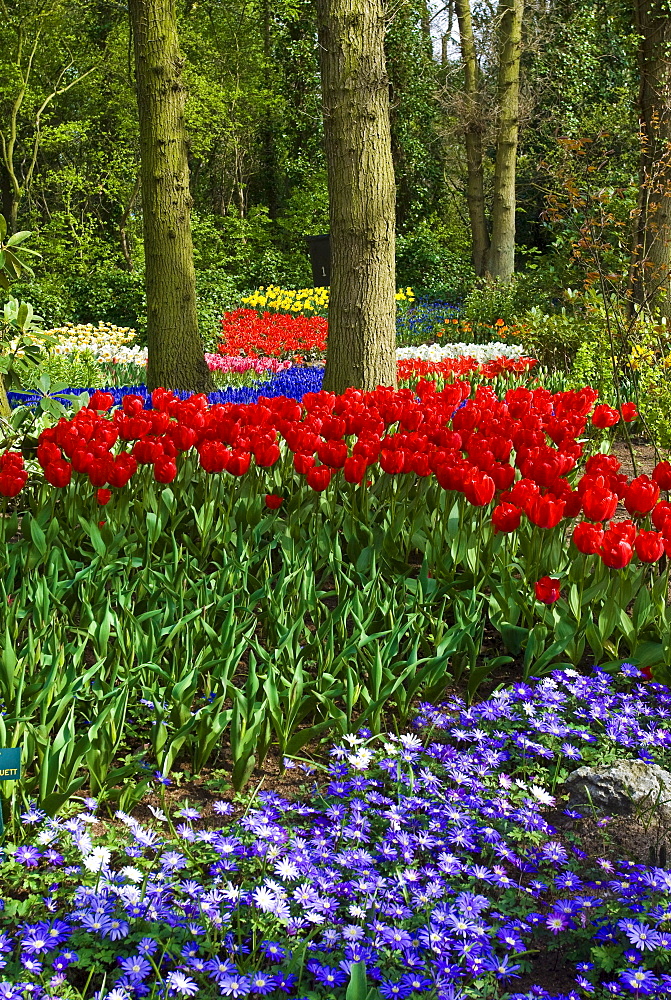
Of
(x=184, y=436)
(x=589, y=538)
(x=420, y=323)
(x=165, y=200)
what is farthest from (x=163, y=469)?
(x=420, y=323)

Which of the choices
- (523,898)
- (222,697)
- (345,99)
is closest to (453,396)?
(345,99)

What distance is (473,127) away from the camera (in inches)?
789

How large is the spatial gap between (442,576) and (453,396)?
1.77 metres

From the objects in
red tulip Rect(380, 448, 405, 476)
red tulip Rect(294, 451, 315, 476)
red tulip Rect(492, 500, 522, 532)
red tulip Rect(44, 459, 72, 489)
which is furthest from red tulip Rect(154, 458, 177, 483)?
red tulip Rect(492, 500, 522, 532)

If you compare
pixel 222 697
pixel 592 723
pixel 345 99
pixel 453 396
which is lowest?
pixel 592 723

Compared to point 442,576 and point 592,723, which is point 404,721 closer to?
point 592,723

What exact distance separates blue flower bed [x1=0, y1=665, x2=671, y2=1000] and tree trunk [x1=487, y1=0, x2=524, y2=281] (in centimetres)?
1528

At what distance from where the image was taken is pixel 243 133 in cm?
2933

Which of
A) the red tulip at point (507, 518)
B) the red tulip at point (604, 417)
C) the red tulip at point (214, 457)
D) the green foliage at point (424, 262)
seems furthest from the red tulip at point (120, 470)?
the green foliage at point (424, 262)

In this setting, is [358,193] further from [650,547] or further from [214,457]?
[650,547]

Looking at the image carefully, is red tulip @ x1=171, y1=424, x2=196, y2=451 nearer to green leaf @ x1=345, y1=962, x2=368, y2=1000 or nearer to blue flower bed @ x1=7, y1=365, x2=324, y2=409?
green leaf @ x1=345, y1=962, x2=368, y2=1000

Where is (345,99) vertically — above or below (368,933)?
above

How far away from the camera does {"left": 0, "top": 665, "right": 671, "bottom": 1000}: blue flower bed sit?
174cm

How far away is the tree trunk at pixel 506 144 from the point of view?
16.9m
